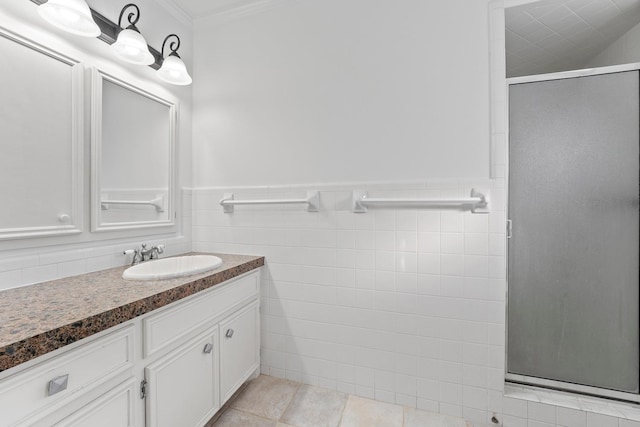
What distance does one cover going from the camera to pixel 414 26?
1.61 metres

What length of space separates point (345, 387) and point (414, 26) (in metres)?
2.11

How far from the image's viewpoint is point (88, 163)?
55.4 inches

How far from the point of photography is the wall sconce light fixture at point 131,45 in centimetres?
142

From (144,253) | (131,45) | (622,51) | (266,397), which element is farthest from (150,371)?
(622,51)

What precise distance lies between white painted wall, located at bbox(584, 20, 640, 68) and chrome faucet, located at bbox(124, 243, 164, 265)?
9.70ft

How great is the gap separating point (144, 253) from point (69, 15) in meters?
1.12

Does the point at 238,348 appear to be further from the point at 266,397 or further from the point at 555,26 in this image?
the point at 555,26

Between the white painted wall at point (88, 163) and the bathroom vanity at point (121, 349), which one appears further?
the white painted wall at point (88, 163)

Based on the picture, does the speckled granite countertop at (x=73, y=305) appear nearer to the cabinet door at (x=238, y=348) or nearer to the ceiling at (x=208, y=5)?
the cabinet door at (x=238, y=348)

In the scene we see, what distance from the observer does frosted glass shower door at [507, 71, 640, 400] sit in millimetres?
1498

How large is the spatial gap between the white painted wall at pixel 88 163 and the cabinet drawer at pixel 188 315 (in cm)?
58

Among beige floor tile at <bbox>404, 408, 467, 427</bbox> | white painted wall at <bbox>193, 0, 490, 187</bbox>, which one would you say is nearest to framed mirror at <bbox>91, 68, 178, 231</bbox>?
white painted wall at <bbox>193, 0, 490, 187</bbox>

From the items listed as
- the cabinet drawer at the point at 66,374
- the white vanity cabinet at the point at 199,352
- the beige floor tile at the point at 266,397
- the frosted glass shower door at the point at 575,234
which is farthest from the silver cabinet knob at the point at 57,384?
the frosted glass shower door at the point at 575,234

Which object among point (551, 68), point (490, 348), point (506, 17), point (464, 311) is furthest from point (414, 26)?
point (490, 348)
